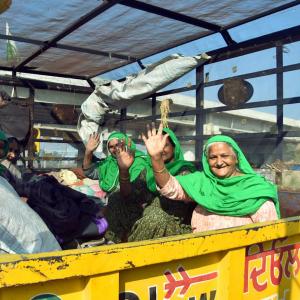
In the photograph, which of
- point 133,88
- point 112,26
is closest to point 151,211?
point 112,26

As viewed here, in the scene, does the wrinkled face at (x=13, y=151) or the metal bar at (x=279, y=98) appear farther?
the wrinkled face at (x=13, y=151)

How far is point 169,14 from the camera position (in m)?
3.73

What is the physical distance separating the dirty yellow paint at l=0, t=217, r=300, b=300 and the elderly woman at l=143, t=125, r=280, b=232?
1.14 ft

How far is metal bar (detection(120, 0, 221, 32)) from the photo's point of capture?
11.5ft

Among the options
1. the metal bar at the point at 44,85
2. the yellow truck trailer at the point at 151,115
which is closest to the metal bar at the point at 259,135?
the yellow truck trailer at the point at 151,115

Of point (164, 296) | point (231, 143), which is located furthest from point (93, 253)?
point (231, 143)

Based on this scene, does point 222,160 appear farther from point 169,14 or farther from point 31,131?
point 31,131

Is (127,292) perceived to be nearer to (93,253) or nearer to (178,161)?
(93,253)

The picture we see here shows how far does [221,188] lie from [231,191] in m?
0.07

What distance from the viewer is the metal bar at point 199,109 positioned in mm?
4500

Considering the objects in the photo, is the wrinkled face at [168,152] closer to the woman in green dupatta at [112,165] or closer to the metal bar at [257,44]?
the woman in green dupatta at [112,165]

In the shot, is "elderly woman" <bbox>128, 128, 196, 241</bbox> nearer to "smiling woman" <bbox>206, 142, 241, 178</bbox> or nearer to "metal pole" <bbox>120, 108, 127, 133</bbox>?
"smiling woman" <bbox>206, 142, 241, 178</bbox>

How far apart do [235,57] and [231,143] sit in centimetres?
204

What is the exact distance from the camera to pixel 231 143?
243cm
